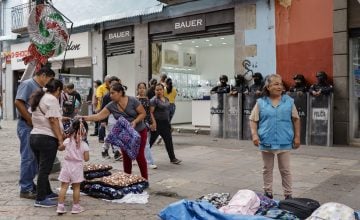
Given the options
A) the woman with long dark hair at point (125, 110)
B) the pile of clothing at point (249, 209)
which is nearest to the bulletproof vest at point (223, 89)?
the woman with long dark hair at point (125, 110)

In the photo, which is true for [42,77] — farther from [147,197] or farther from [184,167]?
[184,167]

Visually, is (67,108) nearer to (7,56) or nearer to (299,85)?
(299,85)

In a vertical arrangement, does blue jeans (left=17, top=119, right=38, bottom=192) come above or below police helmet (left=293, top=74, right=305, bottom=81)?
below

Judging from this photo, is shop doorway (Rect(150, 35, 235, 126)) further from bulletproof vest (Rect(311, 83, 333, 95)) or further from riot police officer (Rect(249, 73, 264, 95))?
bulletproof vest (Rect(311, 83, 333, 95))

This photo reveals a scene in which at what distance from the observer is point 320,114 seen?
35.4 ft

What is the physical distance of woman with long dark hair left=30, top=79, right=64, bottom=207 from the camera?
5.31m

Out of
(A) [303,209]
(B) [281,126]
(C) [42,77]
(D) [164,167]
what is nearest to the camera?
(A) [303,209]

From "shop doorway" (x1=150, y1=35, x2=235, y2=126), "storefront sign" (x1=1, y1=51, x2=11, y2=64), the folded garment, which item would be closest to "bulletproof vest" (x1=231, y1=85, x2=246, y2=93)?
"shop doorway" (x1=150, y1=35, x2=235, y2=126)

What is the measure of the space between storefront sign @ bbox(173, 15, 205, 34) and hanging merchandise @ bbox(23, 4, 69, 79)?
6.93 meters

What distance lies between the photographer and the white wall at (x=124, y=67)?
17734 millimetres

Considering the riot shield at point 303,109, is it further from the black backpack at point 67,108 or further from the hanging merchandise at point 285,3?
the black backpack at point 67,108

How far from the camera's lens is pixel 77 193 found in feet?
17.4

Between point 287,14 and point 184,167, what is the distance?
6.05 meters

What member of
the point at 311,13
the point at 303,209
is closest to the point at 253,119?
the point at 303,209
